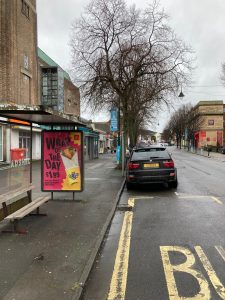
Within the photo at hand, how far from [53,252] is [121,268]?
1159 mm

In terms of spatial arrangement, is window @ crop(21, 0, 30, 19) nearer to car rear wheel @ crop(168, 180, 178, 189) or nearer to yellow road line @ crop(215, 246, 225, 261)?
car rear wheel @ crop(168, 180, 178, 189)

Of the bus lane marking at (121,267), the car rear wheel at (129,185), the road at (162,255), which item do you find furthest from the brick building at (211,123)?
the bus lane marking at (121,267)

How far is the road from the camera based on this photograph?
13.9 ft

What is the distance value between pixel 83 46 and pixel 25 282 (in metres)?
18.5

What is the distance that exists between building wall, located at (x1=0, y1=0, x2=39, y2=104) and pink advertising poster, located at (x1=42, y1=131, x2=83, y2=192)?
53.1 ft

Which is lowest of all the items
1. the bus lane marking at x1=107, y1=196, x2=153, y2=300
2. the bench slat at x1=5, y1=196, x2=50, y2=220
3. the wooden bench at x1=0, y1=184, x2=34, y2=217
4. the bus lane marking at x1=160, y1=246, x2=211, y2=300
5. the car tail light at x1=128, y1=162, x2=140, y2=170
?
the bus lane marking at x1=107, y1=196, x2=153, y2=300

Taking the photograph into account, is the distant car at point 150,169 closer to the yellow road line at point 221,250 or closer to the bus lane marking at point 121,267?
the bus lane marking at point 121,267

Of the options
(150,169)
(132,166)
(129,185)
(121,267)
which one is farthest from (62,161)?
(121,267)

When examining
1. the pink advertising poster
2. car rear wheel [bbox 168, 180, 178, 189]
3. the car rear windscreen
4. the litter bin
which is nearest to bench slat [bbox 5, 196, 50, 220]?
the litter bin

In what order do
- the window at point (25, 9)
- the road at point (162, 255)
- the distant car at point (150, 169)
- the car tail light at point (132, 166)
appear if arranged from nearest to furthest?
the road at point (162, 255) → the distant car at point (150, 169) → the car tail light at point (132, 166) → the window at point (25, 9)

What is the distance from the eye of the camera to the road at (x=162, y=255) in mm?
4238

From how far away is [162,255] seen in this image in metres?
5.50

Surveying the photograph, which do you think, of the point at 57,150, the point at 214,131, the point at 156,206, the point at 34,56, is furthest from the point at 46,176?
the point at 214,131

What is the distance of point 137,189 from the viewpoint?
13.8 m
